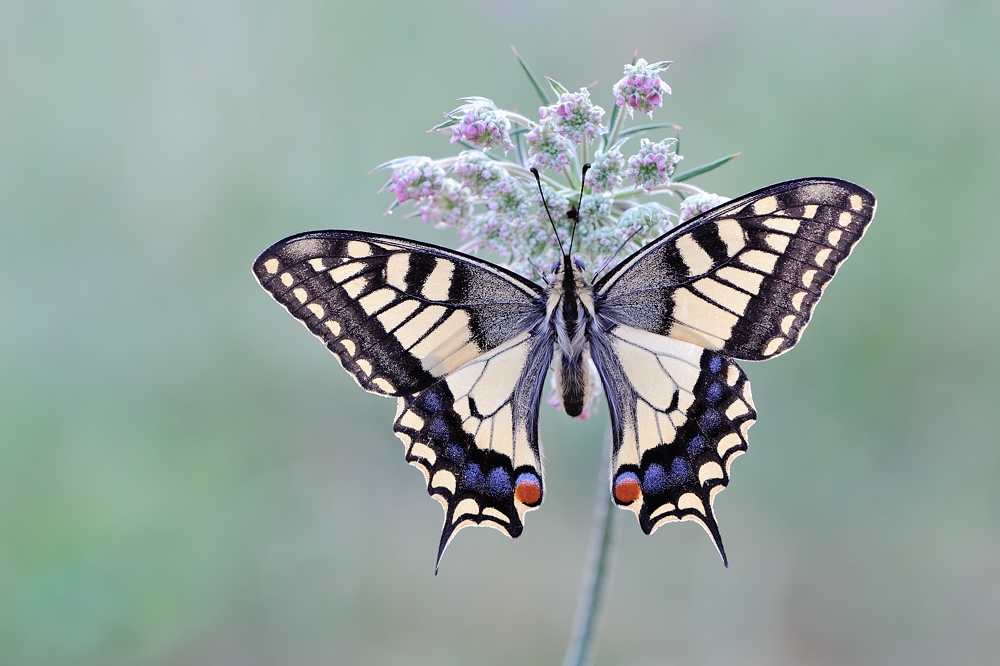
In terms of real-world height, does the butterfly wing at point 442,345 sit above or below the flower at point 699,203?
below

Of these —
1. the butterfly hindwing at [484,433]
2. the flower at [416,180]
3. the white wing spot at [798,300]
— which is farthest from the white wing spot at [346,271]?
the white wing spot at [798,300]

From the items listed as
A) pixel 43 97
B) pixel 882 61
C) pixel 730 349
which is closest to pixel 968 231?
pixel 882 61

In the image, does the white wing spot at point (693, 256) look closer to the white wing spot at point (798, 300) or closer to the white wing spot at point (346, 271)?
the white wing spot at point (798, 300)

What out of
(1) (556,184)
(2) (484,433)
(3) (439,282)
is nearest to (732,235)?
(1) (556,184)

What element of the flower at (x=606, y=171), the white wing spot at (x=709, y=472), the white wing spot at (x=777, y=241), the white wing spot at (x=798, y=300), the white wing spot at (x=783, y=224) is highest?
the flower at (x=606, y=171)

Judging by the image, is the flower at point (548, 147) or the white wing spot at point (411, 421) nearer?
the flower at point (548, 147)

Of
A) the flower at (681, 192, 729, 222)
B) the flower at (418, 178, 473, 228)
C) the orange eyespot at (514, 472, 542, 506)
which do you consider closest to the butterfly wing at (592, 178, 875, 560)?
the flower at (681, 192, 729, 222)

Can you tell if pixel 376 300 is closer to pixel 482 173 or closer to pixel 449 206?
pixel 449 206
